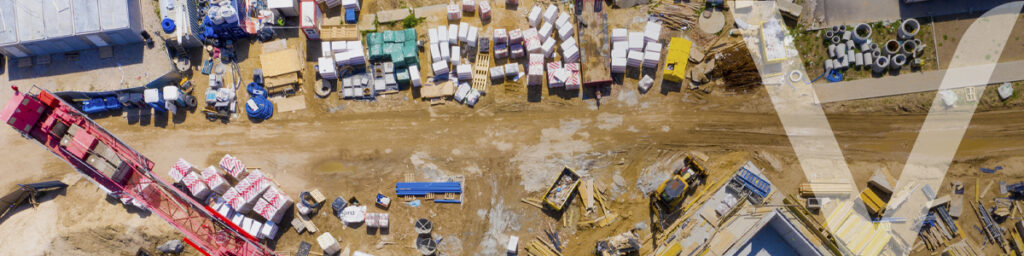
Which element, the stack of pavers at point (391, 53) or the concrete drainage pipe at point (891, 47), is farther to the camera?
the stack of pavers at point (391, 53)

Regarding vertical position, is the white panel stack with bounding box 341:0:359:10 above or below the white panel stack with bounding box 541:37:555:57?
above

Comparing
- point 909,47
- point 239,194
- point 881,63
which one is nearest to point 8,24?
point 239,194

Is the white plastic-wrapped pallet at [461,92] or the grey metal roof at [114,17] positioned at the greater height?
the grey metal roof at [114,17]

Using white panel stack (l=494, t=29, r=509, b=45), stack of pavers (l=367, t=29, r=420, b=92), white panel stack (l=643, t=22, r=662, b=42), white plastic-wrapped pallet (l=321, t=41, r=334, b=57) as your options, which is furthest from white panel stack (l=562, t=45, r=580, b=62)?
white plastic-wrapped pallet (l=321, t=41, r=334, b=57)

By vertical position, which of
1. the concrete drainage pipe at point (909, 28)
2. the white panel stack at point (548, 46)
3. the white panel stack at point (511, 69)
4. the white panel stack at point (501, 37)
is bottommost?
the white panel stack at point (511, 69)

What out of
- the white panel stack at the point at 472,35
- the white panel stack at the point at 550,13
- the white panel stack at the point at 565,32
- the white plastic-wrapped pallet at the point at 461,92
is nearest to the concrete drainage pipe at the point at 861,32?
the white panel stack at the point at 565,32

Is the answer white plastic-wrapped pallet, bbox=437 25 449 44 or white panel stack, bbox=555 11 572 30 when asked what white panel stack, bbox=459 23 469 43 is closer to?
white plastic-wrapped pallet, bbox=437 25 449 44

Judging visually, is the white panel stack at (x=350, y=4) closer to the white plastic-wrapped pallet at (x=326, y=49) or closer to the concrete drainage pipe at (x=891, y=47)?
the white plastic-wrapped pallet at (x=326, y=49)

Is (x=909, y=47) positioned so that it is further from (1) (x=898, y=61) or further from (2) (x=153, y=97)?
(2) (x=153, y=97)

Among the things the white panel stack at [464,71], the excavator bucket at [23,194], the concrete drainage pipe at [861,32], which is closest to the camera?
the excavator bucket at [23,194]
